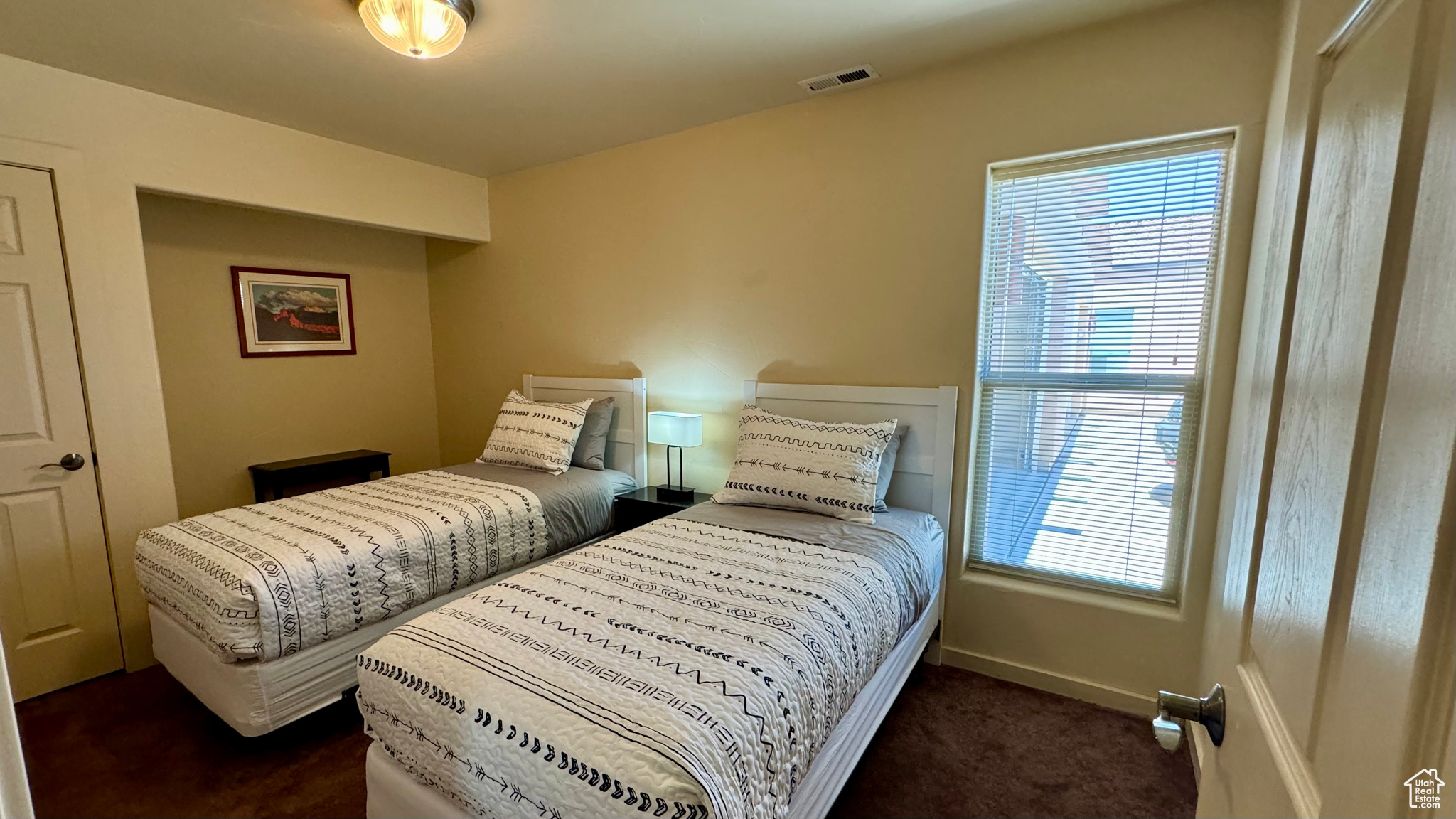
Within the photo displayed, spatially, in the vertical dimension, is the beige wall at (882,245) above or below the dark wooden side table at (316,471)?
above

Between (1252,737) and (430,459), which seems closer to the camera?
(1252,737)

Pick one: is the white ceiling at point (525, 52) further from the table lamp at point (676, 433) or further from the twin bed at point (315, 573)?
the twin bed at point (315, 573)

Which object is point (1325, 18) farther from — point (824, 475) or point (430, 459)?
point (430, 459)

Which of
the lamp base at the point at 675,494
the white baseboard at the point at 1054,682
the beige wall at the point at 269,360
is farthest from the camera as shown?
the beige wall at the point at 269,360

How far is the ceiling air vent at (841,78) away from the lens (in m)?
2.40

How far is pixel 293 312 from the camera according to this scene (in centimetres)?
362

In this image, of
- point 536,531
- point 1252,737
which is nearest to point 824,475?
point 536,531

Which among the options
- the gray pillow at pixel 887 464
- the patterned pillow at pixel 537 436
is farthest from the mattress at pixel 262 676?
the gray pillow at pixel 887 464

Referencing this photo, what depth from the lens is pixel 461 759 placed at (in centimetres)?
121

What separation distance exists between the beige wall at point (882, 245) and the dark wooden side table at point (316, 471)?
1.31 metres

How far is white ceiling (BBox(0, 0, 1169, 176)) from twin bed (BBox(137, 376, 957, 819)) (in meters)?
1.43

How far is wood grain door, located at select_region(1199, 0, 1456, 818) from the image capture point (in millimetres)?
353

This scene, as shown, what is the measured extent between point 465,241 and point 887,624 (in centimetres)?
380

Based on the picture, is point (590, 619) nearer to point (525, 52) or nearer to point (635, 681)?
point (635, 681)
